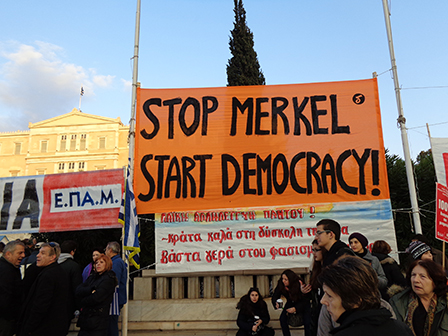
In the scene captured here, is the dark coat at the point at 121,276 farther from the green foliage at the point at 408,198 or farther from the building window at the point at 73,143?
the building window at the point at 73,143

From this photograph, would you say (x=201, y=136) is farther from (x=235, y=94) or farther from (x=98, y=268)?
(x=98, y=268)

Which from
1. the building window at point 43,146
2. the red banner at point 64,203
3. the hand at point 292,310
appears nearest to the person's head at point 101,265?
the red banner at point 64,203

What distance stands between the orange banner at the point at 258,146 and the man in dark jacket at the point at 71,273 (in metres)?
1.50

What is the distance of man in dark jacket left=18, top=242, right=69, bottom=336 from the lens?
4.29 meters

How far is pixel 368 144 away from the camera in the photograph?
279 inches

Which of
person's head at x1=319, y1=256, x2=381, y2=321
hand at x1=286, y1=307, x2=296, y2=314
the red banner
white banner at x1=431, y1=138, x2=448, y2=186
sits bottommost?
hand at x1=286, y1=307, x2=296, y2=314

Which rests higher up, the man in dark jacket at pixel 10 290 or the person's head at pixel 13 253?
the person's head at pixel 13 253

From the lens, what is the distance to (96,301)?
178 inches

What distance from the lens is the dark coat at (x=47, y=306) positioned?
429 centimetres

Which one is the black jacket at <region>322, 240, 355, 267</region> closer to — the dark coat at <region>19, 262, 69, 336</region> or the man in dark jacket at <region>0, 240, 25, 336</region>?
the dark coat at <region>19, 262, 69, 336</region>

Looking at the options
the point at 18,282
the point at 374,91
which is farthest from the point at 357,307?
the point at 374,91

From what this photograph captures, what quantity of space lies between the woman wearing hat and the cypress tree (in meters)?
10.1

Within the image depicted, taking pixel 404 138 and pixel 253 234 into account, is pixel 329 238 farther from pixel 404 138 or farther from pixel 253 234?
pixel 404 138

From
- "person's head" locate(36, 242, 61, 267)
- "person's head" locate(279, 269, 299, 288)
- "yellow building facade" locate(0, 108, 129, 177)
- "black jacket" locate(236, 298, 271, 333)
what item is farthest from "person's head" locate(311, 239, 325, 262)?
"yellow building facade" locate(0, 108, 129, 177)
